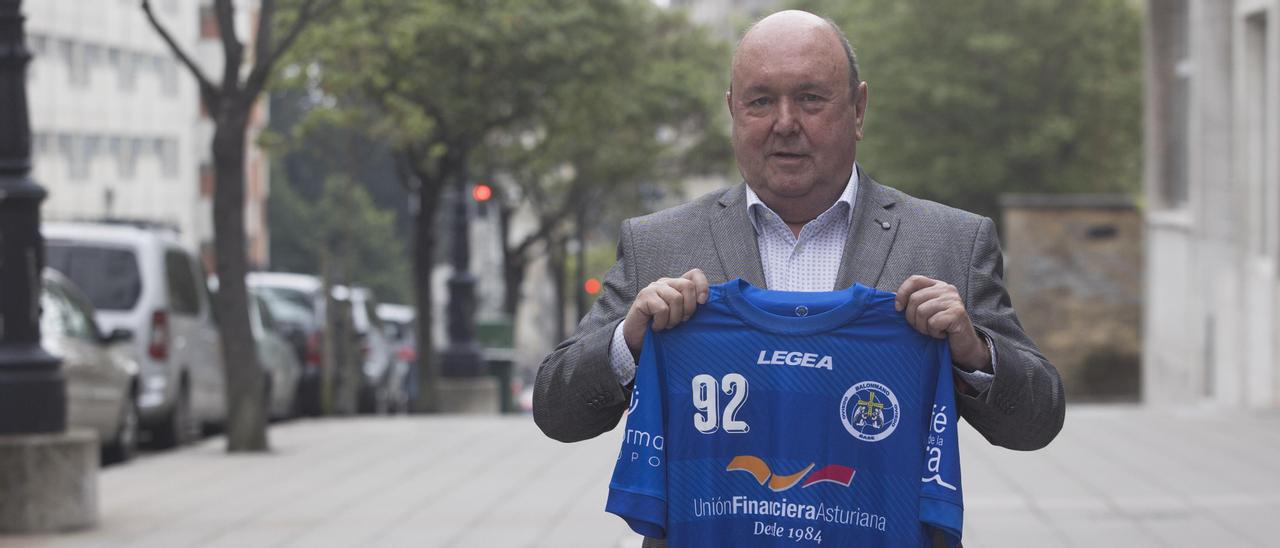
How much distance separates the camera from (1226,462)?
1301cm

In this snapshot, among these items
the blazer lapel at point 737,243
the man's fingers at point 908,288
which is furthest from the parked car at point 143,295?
the man's fingers at point 908,288

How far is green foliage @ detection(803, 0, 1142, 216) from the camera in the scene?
5106 centimetres

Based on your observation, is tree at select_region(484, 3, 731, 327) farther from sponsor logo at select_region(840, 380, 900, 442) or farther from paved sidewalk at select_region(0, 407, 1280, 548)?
sponsor logo at select_region(840, 380, 900, 442)

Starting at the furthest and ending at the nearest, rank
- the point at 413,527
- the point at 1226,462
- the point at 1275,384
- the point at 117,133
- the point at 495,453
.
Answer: the point at 117,133 < the point at 1275,384 < the point at 495,453 < the point at 1226,462 < the point at 413,527

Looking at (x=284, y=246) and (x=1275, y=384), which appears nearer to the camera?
(x=1275, y=384)

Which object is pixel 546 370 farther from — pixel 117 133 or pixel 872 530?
pixel 117 133

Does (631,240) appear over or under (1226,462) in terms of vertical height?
over

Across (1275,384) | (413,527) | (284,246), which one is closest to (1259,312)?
(1275,384)

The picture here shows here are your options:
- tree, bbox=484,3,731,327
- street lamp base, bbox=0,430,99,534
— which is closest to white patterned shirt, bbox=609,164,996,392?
street lamp base, bbox=0,430,99,534

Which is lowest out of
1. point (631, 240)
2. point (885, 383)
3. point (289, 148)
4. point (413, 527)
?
point (413, 527)

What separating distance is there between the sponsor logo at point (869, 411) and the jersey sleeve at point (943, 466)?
8cm

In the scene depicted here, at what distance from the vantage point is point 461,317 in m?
29.0

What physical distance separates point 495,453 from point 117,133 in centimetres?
4168

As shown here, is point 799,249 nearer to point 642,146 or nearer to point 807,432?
point 807,432
